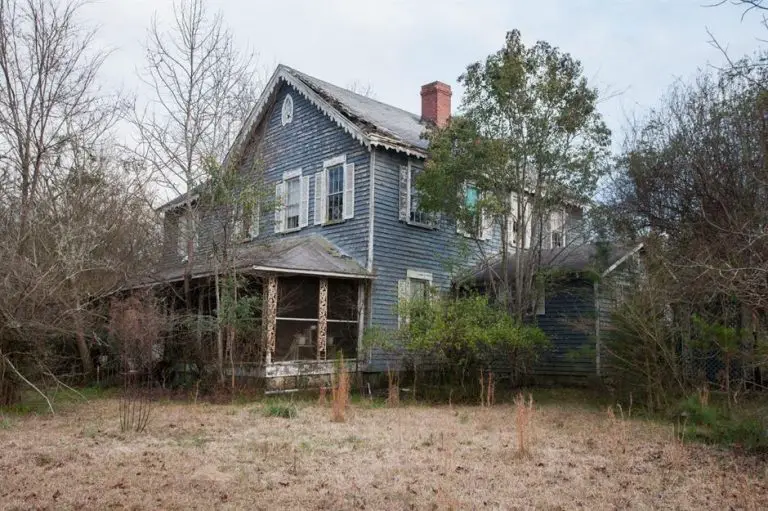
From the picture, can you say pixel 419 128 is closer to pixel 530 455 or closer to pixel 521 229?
pixel 521 229

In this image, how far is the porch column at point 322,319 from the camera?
15.8 meters

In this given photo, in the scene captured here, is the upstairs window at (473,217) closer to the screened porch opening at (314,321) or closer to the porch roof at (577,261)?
the porch roof at (577,261)

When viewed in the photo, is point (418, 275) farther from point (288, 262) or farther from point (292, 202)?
point (292, 202)

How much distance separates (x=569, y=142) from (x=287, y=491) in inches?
469

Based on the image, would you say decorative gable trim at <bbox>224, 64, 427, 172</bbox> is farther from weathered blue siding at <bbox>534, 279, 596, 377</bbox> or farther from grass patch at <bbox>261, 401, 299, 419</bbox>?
grass patch at <bbox>261, 401, 299, 419</bbox>

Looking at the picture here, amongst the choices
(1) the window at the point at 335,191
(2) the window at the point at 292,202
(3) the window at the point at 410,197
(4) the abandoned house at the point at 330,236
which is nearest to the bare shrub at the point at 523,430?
(4) the abandoned house at the point at 330,236

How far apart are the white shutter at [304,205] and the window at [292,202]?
0.78ft

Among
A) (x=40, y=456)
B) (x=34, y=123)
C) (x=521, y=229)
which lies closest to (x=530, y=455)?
(x=40, y=456)

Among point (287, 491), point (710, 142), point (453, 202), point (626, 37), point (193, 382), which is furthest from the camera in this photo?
point (453, 202)

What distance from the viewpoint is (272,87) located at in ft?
65.1

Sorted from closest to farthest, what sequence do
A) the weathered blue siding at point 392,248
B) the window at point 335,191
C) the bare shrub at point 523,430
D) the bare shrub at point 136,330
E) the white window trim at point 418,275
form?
the bare shrub at point 523,430 < the bare shrub at point 136,330 < the weathered blue siding at point 392,248 < the window at point 335,191 < the white window trim at point 418,275

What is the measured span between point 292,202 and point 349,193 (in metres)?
2.84

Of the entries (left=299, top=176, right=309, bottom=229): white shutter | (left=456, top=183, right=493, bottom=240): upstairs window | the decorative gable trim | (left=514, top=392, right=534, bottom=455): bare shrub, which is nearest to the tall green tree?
(left=456, top=183, right=493, bottom=240): upstairs window

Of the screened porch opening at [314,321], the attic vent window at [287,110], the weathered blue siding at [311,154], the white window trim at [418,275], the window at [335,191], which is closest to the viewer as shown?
the screened porch opening at [314,321]
